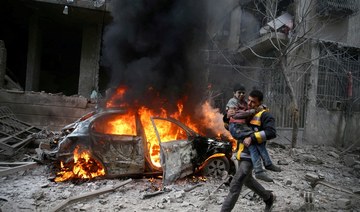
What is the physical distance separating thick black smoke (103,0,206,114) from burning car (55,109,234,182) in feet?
3.85

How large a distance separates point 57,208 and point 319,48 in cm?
1300

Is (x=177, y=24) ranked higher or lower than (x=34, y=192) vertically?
higher

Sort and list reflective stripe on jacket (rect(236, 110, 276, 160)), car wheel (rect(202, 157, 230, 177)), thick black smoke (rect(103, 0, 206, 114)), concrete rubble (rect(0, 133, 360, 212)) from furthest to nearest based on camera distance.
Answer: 1. thick black smoke (rect(103, 0, 206, 114))
2. car wheel (rect(202, 157, 230, 177))
3. concrete rubble (rect(0, 133, 360, 212))
4. reflective stripe on jacket (rect(236, 110, 276, 160))

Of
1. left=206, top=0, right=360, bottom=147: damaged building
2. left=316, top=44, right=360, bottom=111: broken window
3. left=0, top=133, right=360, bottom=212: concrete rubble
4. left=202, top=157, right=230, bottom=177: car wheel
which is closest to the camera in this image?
left=0, top=133, right=360, bottom=212: concrete rubble

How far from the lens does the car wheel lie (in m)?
6.73

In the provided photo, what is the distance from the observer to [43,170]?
262 inches

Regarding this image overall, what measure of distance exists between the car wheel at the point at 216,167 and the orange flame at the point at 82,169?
92.7 inches

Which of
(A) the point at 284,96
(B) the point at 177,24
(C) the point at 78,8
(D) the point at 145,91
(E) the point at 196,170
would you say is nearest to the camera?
(E) the point at 196,170

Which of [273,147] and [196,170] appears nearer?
[196,170]

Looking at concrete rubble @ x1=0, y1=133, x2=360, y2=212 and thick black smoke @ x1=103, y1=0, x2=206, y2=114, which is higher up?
thick black smoke @ x1=103, y1=0, x2=206, y2=114

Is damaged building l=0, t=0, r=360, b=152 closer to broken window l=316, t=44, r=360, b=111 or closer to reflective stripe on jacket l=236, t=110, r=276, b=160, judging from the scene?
broken window l=316, t=44, r=360, b=111

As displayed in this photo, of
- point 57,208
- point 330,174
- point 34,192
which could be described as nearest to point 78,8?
point 34,192

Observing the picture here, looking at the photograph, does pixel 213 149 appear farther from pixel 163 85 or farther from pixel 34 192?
pixel 34 192

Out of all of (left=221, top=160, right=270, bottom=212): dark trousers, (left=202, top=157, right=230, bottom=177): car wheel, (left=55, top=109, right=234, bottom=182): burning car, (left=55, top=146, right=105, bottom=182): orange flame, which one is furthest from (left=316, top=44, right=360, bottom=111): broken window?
(left=55, top=146, right=105, bottom=182): orange flame
